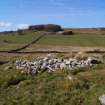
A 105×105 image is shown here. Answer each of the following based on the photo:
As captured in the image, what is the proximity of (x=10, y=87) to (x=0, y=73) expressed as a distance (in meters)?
2.47

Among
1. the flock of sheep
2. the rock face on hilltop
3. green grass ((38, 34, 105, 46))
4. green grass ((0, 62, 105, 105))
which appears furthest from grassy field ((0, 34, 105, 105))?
the rock face on hilltop

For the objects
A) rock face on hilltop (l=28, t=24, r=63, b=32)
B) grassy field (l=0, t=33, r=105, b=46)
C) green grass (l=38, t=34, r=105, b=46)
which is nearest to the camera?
green grass (l=38, t=34, r=105, b=46)

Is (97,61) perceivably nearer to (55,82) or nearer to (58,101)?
(55,82)

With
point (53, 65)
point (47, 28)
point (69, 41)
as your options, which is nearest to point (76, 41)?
point (69, 41)

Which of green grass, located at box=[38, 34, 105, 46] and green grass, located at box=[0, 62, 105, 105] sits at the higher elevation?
green grass, located at box=[0, 62, 105, 105]

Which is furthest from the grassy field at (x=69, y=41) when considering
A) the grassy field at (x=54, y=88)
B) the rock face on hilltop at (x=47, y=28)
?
the rock face on hilltop at (x=47, y=28)

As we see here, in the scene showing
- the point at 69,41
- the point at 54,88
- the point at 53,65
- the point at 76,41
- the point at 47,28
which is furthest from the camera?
the point at 47,28

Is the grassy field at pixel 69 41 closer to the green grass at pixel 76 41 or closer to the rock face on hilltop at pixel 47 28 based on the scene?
the green grass at pixel 76 41

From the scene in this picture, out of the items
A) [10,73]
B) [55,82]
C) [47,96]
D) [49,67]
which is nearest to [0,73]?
[10,73]

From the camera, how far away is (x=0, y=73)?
Answer: 685 inches

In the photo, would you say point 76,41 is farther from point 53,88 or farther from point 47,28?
point 47,28

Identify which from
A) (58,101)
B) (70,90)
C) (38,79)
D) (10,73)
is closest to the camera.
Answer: (58,101)

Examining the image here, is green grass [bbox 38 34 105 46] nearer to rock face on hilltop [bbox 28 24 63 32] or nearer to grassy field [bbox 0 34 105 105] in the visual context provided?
grassy field [bbox 0 34 105 105]

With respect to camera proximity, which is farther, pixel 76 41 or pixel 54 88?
pixel 76 41
